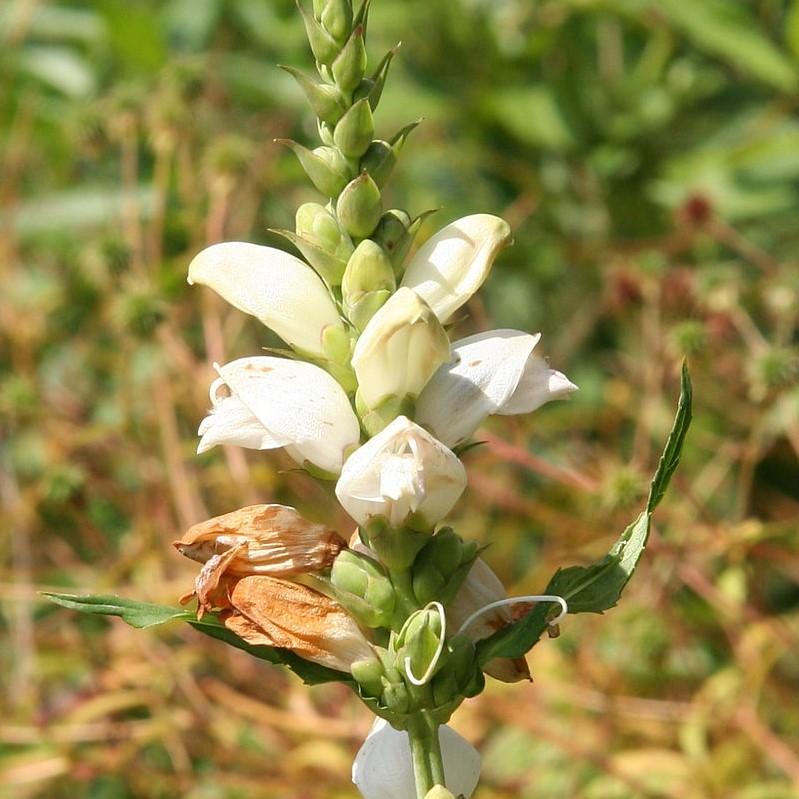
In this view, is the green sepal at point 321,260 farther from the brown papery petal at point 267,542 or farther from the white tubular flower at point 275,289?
the brown papery petal at point 267,542

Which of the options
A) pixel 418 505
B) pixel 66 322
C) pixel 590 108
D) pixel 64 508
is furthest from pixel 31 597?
pixel 418 505

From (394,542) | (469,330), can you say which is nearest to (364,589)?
(394,542)

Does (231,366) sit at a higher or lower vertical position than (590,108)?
higher

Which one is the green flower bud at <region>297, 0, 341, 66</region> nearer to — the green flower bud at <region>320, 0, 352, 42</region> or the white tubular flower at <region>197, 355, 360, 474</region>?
the green flower bud at <region>320, 0, 352, 42</region>

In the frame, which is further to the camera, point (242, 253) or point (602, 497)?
point (602, 497)

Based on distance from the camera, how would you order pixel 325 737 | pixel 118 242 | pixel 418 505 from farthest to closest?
pixel 118 242
pixel 325 737
pixel 418 505

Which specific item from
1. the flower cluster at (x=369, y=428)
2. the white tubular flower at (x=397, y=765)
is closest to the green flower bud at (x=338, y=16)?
the flower cluster at (x=369, y=428)

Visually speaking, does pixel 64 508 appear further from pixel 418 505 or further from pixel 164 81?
pixel 418 505

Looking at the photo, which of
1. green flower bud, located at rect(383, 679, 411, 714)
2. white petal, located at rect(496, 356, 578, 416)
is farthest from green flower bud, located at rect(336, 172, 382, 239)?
green flower bud, located at rect(383, 679, 411, 714)
